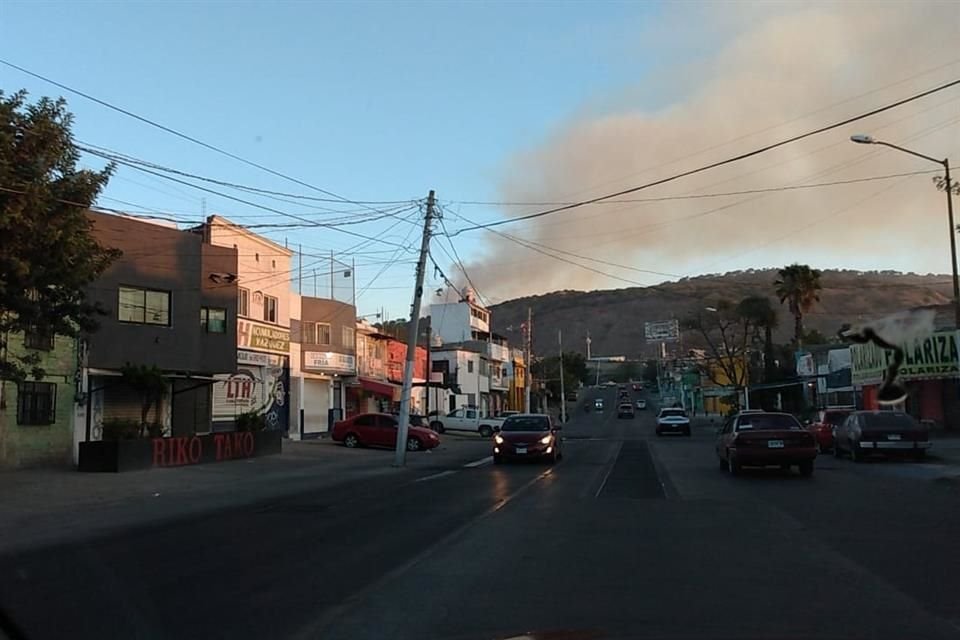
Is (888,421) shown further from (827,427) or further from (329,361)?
(329,361)

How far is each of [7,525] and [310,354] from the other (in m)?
30.3

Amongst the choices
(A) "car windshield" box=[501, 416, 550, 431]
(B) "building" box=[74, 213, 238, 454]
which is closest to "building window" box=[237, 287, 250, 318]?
(B) "building" box=[74, 213, 238, 454]

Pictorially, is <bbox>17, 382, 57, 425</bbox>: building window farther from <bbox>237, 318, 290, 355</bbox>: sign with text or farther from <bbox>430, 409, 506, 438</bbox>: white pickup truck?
<bbox>430, 409, 506, 438</bbox>: white pickup truck

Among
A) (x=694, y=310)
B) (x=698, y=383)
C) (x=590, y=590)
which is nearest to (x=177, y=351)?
(x=590, y=590)

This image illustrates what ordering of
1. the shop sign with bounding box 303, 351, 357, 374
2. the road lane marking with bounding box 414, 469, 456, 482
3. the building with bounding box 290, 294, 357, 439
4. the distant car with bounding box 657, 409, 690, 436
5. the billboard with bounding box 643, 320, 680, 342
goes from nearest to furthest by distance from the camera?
1. the road lane marking with bounding box 414, 469, 456, 482
2. the building with bounding box 290, 294, 357, 439
3. the shop sign with bounding box 303, 351, 357, 374
4. the distant car with bounding box 657, 409, 690, 436
5. the billboard with bounding box 643, 320, 680, 342

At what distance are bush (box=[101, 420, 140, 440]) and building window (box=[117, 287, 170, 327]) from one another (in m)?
3.89

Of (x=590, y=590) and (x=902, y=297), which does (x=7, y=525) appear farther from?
(x=902, y=297)

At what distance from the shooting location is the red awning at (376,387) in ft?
170

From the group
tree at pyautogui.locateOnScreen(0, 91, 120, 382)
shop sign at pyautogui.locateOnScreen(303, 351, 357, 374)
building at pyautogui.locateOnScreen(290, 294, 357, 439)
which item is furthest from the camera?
shop sign at pyautogui.locateOnScreen(303, 351, 357, 374)

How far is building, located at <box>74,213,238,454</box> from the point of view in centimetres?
2852

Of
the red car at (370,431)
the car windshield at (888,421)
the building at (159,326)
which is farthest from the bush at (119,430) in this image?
the car windshield at (888,421)

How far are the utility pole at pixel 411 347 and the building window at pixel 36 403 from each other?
10.1 m

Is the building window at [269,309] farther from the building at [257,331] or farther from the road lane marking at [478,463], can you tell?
the road lane marking at [478,463]

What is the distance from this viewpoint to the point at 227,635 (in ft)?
23.0
